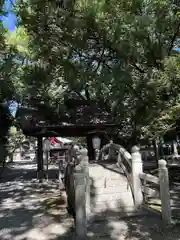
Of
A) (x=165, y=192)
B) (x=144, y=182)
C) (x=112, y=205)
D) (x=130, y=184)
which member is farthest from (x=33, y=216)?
(x=165, y=192)

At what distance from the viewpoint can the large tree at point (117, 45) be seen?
11102 millimetres

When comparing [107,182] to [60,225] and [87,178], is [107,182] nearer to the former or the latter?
[87,178]

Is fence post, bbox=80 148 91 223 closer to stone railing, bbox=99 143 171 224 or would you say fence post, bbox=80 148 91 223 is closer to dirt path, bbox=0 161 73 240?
dirt path, bbox=0 161 73 240

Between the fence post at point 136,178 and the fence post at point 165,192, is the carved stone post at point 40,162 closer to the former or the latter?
the fence post at point 136,178

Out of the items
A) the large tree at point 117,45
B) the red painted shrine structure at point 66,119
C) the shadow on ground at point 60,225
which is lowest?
the shadow on ground at point 60,225

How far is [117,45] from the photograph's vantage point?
1150 cm

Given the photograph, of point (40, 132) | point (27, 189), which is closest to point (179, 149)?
point (40, 132)

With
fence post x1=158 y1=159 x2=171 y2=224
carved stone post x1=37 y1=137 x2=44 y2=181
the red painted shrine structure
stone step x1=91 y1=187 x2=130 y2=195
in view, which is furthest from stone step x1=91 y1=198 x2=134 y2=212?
carved stone post x1=37 y1=137 x2=44 y2=181

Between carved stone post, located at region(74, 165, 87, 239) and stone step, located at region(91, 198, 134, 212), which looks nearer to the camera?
carved stone post, located at region(74, 165, 87, 239)

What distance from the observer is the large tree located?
36.4ft

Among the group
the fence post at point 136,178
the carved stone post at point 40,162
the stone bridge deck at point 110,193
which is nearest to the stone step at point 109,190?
the stone bridge deck at point 110,193

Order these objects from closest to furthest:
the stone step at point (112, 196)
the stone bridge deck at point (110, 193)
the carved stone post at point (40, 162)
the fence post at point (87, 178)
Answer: the fence post at point (87, 178) → the stone bridge deck at point (110, 193) → the stone step at point (112, 196) → the carved stone post at point (40, 162)

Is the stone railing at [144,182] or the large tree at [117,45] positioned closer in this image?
the stone railing at [144,182]

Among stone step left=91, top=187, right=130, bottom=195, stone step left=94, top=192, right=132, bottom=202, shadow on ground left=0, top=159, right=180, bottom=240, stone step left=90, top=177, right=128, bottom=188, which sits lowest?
shadow on ground left=0, top=159, right=180, bottom=240
